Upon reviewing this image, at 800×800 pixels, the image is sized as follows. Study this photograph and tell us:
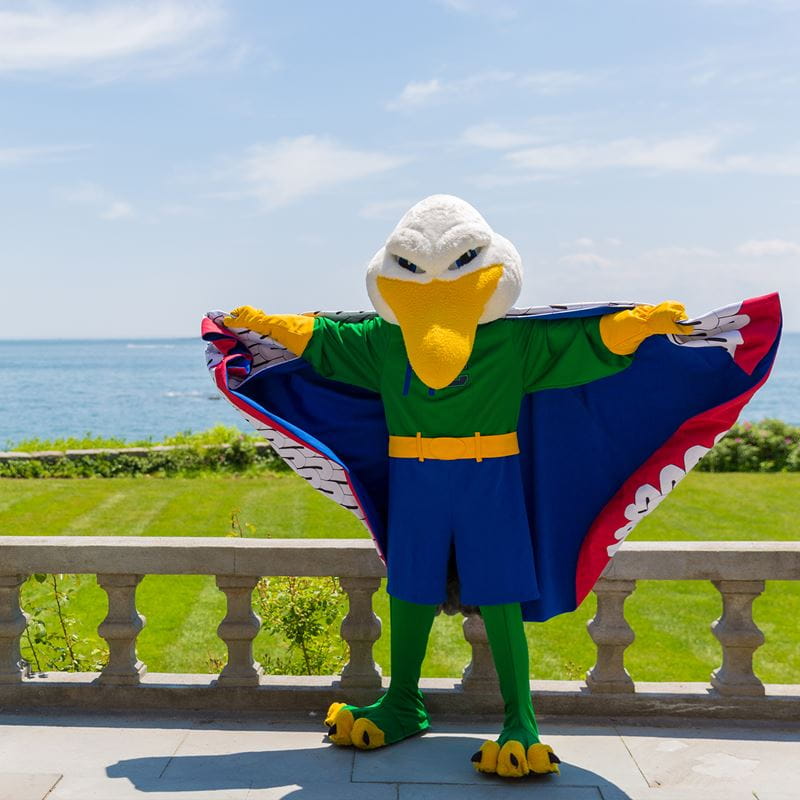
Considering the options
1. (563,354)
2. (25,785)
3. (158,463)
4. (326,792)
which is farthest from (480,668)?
(158,463)

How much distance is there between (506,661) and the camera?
386 centimetres

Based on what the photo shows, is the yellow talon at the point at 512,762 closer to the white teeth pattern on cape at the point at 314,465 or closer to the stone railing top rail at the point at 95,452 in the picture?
the white teeth pattern on cape at the point at 314,465

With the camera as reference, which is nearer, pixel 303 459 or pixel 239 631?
pixel 303 459

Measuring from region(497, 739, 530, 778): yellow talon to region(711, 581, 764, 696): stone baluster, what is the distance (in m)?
1.12

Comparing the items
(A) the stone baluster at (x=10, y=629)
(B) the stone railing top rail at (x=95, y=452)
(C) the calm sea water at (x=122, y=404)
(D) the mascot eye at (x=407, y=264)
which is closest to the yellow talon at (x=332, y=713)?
(A) the stone baluster at (x=10, y=629)

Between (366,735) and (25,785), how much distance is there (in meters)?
1.33

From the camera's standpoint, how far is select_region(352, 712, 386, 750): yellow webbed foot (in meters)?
3.92

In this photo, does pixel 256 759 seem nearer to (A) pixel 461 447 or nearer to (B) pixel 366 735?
(B) pixel 366 735

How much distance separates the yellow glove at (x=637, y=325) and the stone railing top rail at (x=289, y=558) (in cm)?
102

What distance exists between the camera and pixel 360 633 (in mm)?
4359

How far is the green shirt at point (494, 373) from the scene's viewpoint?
3818 millimetres

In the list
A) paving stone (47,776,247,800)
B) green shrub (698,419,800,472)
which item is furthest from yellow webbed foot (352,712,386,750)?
green shrub (698,419,800,472)

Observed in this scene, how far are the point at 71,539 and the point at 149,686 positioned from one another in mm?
770

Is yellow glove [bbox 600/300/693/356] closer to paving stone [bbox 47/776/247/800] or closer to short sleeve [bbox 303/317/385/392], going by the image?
short sleeve [bbox 303/317/385/392]
